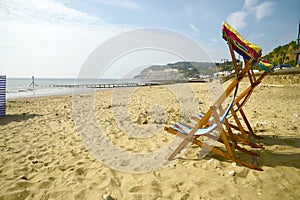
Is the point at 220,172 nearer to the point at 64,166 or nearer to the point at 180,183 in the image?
the point at 180,183

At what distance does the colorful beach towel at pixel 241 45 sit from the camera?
2.33m

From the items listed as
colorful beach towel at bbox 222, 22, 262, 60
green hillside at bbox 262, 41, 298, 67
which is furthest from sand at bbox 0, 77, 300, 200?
green hillside at bbox 262, 41, 298, 67

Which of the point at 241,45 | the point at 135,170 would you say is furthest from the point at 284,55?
the point at 135,170

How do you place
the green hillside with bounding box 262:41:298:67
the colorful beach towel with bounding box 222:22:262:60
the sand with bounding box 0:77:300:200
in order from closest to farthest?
the sand with bounding box 0:77:300:200 < the colorful beach towel with bounding box 222:22:262:60 < the green hillside with bounding box 262:41:298:67

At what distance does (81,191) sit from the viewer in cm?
198

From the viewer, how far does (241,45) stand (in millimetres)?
2375

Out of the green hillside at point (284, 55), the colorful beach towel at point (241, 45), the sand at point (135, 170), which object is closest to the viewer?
the sand at point (135, 170)

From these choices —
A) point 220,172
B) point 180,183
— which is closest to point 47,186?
point 180,183

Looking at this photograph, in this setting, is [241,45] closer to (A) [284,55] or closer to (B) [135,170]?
(B) [135,170]

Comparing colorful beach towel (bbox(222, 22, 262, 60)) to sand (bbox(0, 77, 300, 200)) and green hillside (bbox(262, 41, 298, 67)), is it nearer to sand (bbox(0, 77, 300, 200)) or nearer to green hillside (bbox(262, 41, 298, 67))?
sand (bbox(0, 77, 300, 200))

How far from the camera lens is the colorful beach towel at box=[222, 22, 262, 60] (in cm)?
233

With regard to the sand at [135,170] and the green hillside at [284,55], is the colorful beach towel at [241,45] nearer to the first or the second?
the sand at [135,170]

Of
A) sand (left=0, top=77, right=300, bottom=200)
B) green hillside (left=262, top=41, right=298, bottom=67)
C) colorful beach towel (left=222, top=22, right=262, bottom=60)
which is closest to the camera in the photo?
sand (left=0, top=77, right=300, bottom=200)

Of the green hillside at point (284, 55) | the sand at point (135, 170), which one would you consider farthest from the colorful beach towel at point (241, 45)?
the green hillside at point (284, 55)
